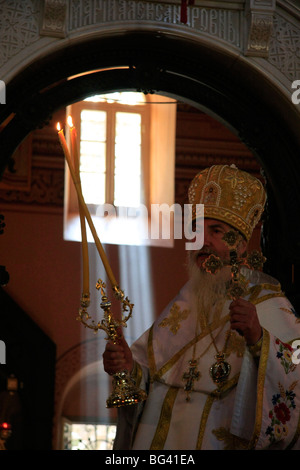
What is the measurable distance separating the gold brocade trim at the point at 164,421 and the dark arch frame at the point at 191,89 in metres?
1.23

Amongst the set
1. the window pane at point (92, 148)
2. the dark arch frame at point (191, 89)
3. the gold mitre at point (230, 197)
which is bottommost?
the gold mitre at point (230, 197)

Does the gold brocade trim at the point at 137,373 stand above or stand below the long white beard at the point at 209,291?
below

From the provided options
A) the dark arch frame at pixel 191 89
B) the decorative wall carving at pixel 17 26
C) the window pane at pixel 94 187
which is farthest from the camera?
the window pane at pixel 94 187

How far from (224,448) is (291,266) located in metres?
1.51

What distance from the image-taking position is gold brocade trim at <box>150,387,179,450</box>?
3979 millimetres

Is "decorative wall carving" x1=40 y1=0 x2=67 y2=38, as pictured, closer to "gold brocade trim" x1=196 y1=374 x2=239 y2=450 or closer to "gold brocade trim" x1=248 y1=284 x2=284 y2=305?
"gold brocade trim" x1=248 y1=284 x2=284 y2=305

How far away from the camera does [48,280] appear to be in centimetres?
950

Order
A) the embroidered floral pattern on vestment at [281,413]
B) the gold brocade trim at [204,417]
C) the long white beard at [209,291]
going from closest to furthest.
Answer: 1. the embroidered floral pattern on vestment at [281,413]
2. the gold brocade trim at [204,417]
3. the long white beard at [209,291]

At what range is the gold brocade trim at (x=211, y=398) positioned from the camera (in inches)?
154

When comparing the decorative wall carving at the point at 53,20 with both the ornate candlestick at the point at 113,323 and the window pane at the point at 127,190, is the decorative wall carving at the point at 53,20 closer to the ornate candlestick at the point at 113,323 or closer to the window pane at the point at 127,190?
the ornate candlestick at the point at 113,323

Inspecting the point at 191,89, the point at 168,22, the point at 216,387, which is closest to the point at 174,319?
the point at 216,387

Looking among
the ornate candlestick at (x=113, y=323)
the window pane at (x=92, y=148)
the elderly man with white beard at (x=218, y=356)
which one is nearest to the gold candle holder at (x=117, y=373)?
the ornate candlestick at (x=113, y=323)

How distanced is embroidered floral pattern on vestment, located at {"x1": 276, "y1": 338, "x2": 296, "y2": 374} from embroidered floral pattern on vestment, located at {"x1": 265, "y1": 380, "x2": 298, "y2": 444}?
0.06m

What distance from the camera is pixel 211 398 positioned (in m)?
3.98
